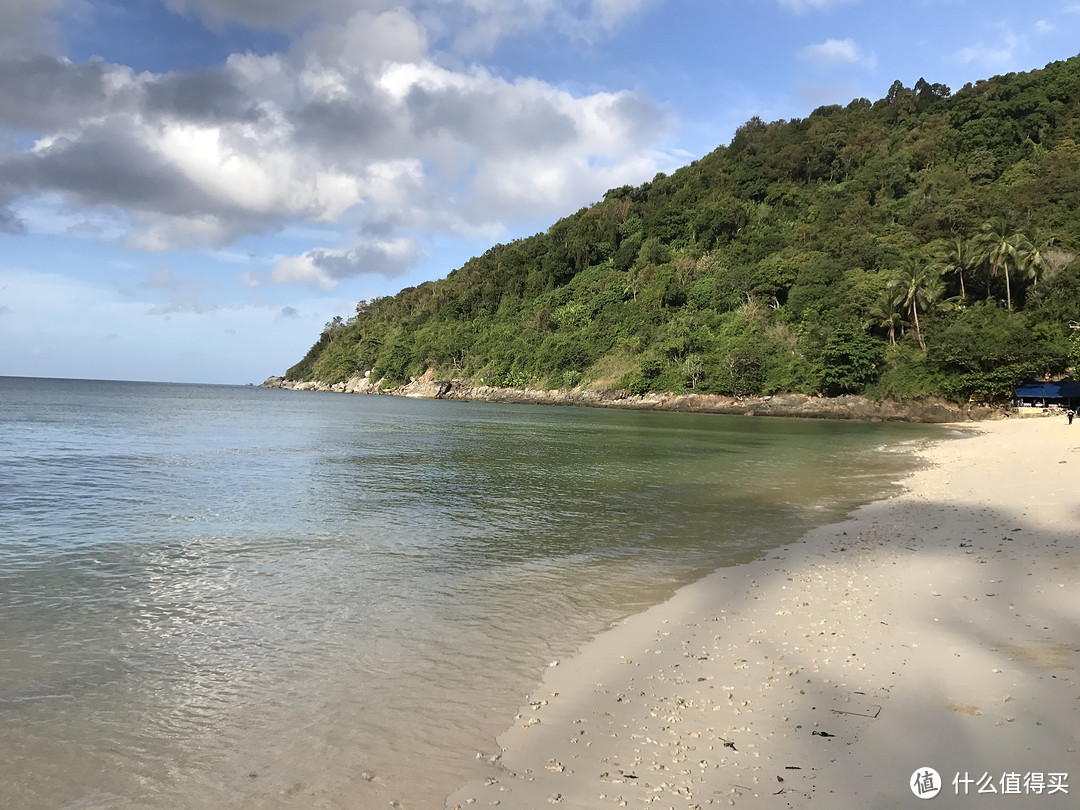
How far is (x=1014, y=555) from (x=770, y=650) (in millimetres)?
6599

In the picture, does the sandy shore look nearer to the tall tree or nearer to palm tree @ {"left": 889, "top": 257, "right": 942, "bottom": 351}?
palm tree @ {"left": 889, "top": 257, "right": 942, "bottom": 351}

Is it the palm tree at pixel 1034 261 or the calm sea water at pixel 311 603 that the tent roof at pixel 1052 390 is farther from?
the calm sea water at pixel 311 603

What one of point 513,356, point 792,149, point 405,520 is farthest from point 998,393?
point 792,149

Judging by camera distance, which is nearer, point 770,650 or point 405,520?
point 770,650

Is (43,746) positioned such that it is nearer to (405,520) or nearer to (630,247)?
(405,520)

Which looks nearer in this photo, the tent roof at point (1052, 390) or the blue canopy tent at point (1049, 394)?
the tent roof at point (1052, 390)

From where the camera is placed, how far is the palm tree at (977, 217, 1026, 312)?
219 ft

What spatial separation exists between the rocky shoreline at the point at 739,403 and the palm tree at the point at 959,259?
62.8ft

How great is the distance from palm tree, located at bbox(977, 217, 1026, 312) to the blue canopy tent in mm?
13747

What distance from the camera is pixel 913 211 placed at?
92625 millimetres

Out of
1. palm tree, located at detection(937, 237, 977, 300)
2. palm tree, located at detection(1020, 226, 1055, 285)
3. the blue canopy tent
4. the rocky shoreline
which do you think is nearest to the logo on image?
the blue canopy tent

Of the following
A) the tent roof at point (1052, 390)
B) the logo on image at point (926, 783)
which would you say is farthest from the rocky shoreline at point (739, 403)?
the logo on image at point (926, 783)

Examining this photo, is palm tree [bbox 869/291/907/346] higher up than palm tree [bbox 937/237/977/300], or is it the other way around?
palm tree [bbox 937/237/977/300]

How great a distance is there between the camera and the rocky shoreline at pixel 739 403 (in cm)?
6216
